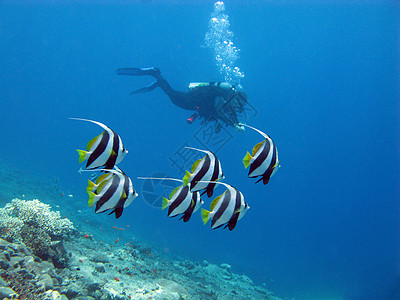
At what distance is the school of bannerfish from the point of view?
1.68 m

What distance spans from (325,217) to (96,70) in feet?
590

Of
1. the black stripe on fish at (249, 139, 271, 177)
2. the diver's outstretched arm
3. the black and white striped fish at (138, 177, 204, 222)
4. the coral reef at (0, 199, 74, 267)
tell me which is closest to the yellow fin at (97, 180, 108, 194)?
the black and white striped fish at (138, 177, 204, 222)

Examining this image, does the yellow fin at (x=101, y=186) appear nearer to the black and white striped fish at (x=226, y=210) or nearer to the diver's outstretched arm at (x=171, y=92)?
the black and white striped fish at (x=226, y=210)

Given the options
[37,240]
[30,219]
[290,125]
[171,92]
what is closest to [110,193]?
[37,240]

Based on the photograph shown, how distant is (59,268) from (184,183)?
4705mm

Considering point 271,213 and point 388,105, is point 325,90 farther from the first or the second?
point 271,213

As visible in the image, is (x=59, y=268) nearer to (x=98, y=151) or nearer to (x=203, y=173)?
(x=98, y=151)

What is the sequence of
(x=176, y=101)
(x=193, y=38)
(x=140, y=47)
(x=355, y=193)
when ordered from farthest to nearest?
1. (x=140, y=47)
2. (x=193, y=38)
3. (x=355, y=193)
4. (x=176, y=101)

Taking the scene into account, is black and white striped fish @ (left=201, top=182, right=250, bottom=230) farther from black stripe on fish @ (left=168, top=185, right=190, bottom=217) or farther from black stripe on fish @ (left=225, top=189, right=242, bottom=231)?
black stripe on fish @ (left=168, top=185, right=190, bottom=217)

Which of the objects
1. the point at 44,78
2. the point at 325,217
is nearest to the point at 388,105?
the point at 325,217

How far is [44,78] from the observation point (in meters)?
172

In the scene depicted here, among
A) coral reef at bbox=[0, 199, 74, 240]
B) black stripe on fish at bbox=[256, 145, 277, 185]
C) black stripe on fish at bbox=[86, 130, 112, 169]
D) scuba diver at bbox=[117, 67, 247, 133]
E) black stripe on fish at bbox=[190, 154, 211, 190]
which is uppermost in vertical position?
scuba diver at bbox=[117, 67, 247, 133]

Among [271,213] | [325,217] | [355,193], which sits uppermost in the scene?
[355,193]

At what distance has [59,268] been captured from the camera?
4.77 m
